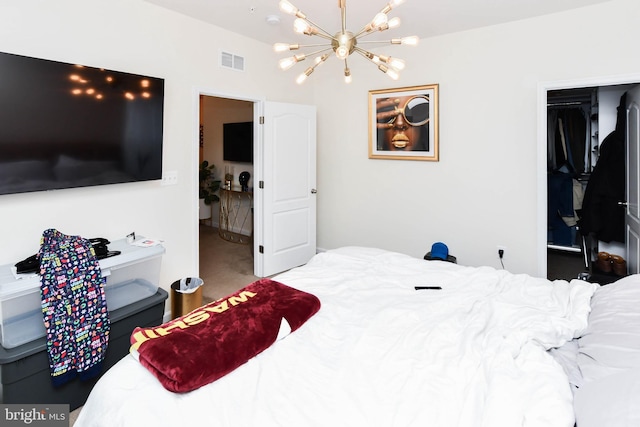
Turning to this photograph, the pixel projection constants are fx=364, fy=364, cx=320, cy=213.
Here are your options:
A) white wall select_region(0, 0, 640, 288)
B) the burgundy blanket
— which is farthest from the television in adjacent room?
the burgundy blanket

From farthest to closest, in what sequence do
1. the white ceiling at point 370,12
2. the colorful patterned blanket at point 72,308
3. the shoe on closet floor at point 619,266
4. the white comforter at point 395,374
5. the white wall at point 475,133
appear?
the shoe on closet floor at point 619,266 < the white wall at point 475,133 < the white ceiling at point 370,12 < the colorful patterned blanket at point 72,308 < the white comforter at point 395,374

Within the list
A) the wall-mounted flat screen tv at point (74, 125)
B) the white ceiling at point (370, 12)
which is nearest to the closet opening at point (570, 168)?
the white ceiling at point (370, 12)

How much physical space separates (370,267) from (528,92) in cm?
233

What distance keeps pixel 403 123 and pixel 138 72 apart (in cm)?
263

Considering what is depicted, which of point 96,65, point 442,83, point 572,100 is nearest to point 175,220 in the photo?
point 96,65

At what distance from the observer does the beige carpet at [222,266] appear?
12.4ft

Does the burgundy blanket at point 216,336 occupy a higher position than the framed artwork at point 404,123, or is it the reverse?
the framed artwork at point 404,123

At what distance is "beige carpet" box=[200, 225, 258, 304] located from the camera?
377 centimetres

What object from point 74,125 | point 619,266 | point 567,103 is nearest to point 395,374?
point 74,125

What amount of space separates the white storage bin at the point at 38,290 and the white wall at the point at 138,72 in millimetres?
258

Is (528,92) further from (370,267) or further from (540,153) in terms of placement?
(370,267)

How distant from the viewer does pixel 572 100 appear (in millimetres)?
4422

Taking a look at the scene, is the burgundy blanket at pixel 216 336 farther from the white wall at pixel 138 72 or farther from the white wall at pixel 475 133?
the white wall at pixel 475 133

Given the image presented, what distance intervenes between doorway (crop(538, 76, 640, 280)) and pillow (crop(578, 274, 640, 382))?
5.53ft
